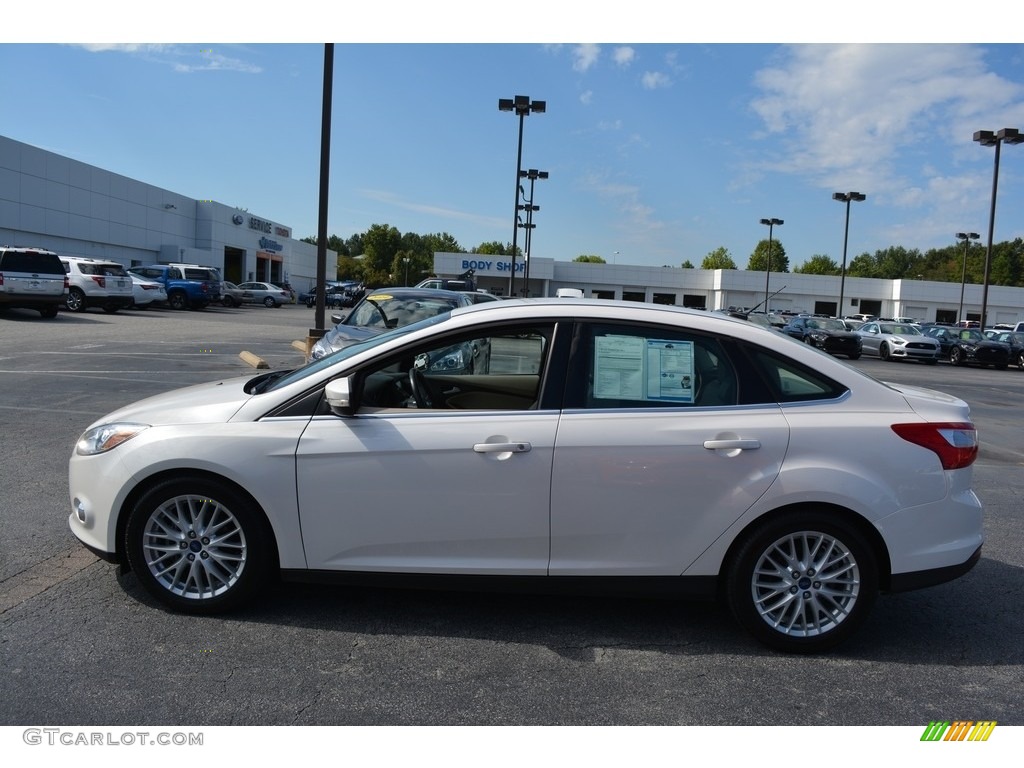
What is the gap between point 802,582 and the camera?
12.5 feet

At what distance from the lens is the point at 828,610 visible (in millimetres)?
3850

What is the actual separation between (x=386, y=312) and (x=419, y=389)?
792 cm

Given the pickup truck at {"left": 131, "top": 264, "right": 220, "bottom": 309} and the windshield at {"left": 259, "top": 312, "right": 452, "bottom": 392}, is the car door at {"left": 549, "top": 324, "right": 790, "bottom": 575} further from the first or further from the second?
the pickup truck at {"left": 131, "top": 264, "right": 220, "bottom": 309}

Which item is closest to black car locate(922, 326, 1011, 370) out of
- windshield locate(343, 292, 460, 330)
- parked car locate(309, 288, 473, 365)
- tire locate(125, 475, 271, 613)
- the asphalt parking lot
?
parked car locate(309, 288, 473, 365)

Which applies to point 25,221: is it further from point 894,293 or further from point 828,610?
point 894,293

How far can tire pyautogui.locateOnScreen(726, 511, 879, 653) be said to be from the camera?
12.3ft

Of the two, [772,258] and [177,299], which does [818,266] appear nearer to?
[772,258]

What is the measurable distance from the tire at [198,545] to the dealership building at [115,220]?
4097 cm

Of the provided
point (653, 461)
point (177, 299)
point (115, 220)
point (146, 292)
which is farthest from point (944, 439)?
point (115, 220)

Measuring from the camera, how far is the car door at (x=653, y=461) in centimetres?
371

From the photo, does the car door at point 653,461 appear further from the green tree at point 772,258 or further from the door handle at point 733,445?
the green tree at point 772,258
